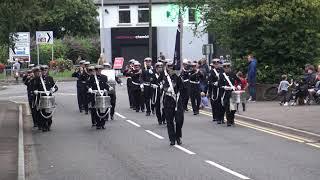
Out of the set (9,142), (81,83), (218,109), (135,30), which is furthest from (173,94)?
(135,30)

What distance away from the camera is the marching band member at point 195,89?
2341 cm

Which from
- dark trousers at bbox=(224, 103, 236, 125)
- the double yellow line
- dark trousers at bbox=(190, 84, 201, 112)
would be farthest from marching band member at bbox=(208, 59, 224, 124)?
dark trousers at bbox=(190, 84, 201, 112)

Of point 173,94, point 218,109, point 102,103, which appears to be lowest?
point 218,109

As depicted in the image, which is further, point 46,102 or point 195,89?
point 195,89

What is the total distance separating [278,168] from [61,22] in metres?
69.1

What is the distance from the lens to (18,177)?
38.3 ft

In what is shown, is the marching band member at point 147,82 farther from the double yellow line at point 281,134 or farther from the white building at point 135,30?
the white building at point 135,30

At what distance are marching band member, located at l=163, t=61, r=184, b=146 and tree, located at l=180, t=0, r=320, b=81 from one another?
12.9m

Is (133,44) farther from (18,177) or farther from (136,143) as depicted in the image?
(18,177)

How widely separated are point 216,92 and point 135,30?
44.2 metres

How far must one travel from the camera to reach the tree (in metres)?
28.6

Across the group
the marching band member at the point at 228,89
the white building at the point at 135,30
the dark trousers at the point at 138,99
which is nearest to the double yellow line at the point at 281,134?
the marching band member at the point at 228,89

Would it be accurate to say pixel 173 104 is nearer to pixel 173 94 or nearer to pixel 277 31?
pixel 173 94

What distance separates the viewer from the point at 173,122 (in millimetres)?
15938
